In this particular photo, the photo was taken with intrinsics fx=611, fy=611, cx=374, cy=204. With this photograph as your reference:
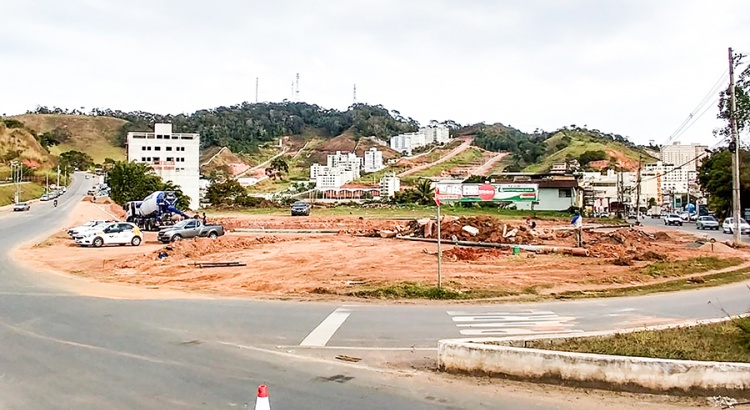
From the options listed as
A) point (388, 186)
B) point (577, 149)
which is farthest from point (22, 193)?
point (577, 149)

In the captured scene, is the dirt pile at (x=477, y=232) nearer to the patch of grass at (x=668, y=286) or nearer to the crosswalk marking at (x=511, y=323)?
the patch of grass at (x=668, y=286)

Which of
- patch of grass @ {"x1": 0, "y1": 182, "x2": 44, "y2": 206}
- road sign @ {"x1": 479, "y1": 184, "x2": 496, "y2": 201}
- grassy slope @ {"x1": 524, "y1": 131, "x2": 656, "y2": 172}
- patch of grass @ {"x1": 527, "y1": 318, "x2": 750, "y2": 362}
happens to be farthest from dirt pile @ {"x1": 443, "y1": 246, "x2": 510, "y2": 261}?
grassy slope @ {"x1": 524, "y1": 131, "x2": 656, "y2": 172}

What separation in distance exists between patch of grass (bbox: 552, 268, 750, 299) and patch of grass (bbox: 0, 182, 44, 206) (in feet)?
285

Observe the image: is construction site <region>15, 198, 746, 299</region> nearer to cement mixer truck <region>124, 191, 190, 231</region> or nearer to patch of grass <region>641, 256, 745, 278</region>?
patch of grass <region>641, 256, 745, 278</region>

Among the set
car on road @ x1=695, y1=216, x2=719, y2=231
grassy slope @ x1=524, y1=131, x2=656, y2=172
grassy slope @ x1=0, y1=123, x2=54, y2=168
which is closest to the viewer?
car on road @ x1=695, y1=216, x2=719, y2=231

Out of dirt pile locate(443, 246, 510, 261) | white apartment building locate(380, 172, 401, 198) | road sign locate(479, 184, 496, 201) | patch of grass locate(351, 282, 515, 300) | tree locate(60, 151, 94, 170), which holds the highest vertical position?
→ tree locate(60, 151, 94, 170)

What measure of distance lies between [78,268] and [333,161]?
526ft

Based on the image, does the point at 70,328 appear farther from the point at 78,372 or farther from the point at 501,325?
the point at 501,325

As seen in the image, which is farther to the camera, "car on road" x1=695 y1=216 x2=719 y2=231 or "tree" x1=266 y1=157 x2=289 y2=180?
"tree" x1=266 y1=157 x2=289 y2=180

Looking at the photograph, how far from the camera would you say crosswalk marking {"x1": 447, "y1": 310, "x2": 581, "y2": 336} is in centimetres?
1222

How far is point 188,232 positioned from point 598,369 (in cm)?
3531

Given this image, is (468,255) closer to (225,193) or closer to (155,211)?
(155,211)

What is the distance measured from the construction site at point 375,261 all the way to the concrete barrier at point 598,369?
30.6 feet

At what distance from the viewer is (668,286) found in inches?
795
